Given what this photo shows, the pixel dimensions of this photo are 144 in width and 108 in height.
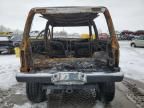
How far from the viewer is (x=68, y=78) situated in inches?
219

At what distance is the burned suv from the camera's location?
Result: 219 inches

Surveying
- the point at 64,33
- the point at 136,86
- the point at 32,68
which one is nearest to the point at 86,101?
the point at 32,68

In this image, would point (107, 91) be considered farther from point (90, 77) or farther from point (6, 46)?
point (6, 46)

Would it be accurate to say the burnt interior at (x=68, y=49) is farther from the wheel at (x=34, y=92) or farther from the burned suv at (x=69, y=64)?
the wheel at (x=34, y=92)

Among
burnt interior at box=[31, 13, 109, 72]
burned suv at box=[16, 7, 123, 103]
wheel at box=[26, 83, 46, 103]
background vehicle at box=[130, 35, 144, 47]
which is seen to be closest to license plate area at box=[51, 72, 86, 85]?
burned suv at box=[16, 7, 123, 103]

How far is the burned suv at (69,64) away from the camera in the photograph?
5570 mm

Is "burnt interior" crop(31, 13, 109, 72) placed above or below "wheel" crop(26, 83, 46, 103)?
above

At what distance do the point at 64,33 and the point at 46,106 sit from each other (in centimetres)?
389

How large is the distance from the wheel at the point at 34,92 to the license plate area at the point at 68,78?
0.86 meters

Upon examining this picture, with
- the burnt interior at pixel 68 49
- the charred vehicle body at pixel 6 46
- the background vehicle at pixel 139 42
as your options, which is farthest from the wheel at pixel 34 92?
the background vehicle at pixel 139 42

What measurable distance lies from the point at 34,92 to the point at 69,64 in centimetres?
100

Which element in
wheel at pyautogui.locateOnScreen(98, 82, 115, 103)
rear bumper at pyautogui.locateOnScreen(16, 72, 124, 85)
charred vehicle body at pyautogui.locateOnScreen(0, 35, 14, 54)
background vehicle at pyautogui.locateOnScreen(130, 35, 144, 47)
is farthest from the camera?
background vehicle at pyautogui.locateOnScreen(130, 35, 144, 47)

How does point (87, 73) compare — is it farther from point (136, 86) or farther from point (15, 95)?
point (136, 86)

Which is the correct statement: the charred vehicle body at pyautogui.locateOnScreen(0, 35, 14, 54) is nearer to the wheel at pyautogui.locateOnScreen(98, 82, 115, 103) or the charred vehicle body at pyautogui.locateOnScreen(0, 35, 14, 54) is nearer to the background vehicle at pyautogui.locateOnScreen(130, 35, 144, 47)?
the wheel at pyautogui.locateOnScreen(98, 82, 115, 103)
